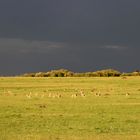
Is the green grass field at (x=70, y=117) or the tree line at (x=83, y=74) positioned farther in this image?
the tree line at (x=83, y=74)

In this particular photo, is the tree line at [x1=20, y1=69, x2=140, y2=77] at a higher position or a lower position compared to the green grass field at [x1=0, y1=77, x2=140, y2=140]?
higher

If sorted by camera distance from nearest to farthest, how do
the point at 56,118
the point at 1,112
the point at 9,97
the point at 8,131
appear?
the point at 8,131 → the point at 56,118 → the point at 1,112 → the point at 9,97

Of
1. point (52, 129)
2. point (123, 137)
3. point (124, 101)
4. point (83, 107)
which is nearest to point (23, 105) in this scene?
point (83, 107)

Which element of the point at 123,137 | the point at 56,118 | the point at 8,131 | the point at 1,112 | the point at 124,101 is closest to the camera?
the point at 123,137

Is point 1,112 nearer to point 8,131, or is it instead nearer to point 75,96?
point 8,131

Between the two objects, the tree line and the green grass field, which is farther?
the tree line

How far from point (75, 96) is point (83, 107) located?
7.23 metres

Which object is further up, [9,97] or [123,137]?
[9,97]

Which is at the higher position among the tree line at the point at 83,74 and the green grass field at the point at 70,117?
the tree line at the point at 83,74

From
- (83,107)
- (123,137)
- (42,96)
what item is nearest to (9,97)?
(42,96)

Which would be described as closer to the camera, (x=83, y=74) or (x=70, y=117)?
(x=70, y=117)

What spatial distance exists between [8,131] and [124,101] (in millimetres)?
13738

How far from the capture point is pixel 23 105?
3061cm

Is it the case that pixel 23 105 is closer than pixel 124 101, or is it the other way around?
pixel 23 105
